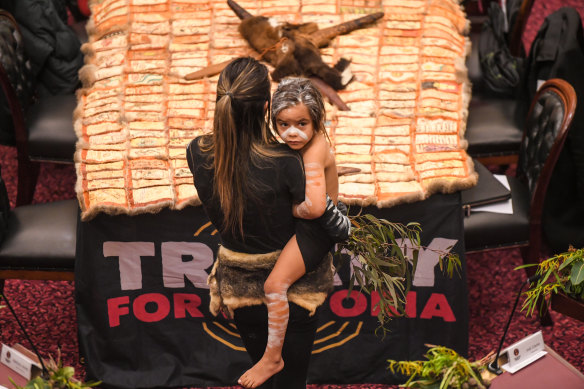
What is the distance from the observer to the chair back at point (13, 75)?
3.65 meters

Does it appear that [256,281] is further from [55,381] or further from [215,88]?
[215,88]

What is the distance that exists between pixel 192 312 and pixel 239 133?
137 cm

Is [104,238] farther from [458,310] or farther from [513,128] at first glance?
[513,128]

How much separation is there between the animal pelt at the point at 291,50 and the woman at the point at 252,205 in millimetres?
1407

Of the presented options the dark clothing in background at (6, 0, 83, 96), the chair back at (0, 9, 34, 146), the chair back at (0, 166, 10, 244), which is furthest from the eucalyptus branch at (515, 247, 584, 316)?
the dark clothing in background at (6, 0, 83, 96)

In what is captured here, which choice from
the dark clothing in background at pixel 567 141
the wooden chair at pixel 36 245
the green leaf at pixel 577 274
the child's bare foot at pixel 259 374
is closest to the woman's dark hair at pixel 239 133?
the child's bare foot at pixel 259 374

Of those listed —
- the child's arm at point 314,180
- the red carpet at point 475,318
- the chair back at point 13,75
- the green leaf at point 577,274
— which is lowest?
the red carpet at point 475,318

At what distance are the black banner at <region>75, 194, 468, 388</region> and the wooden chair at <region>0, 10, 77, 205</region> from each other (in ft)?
2.88

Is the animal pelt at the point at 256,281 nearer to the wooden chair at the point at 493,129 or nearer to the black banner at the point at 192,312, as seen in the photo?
the black banner at the point at 192,312

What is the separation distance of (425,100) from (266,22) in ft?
2.85

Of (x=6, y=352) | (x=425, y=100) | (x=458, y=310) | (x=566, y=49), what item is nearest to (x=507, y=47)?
(x=566, y=49)

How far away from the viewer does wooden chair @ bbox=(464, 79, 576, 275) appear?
3.23 m

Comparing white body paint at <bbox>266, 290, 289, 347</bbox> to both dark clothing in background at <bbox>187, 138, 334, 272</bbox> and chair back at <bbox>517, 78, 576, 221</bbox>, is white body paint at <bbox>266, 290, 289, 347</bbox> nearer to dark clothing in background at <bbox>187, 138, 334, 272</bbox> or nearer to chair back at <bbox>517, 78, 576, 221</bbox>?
dark clothing in background at <bbox>187, 138, 334, 272</bbox>

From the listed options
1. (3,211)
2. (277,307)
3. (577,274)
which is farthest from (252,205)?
(3,211)
